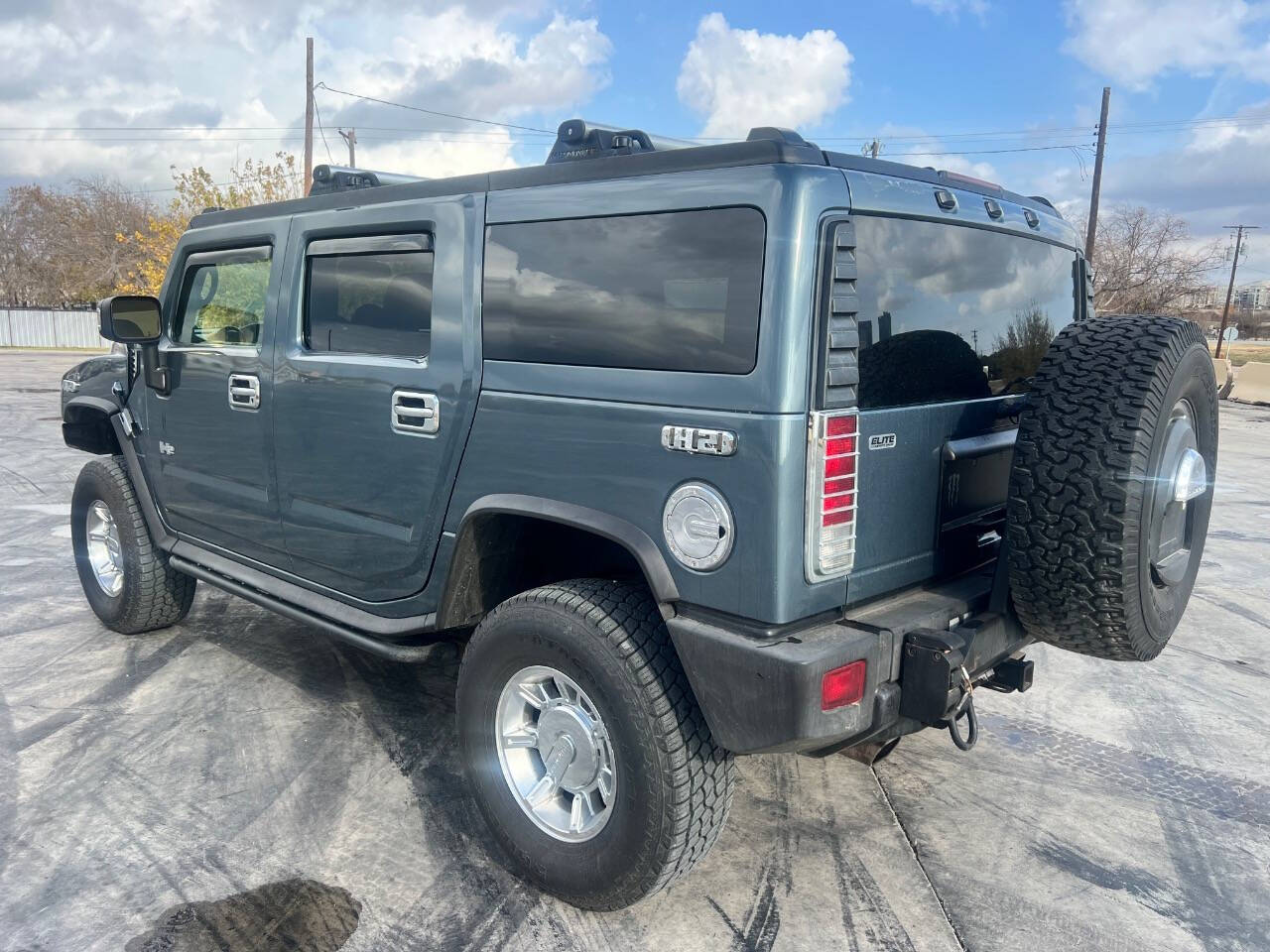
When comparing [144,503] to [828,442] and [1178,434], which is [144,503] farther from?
[1178,434]

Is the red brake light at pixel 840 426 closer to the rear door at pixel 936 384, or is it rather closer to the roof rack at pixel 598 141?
the rear door at pixel 936 384

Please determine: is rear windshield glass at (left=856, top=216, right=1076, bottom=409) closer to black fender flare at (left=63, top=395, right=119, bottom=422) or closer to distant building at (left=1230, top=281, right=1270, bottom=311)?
black fender flare at (left=63, top=395, right=119, bottom=422)

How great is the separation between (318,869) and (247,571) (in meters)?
1.50

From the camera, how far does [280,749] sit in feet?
12.1

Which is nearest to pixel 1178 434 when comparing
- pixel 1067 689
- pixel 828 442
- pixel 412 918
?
pixel 828 442

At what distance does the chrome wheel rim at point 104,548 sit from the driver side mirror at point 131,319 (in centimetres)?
108

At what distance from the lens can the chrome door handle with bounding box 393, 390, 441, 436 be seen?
117 inches

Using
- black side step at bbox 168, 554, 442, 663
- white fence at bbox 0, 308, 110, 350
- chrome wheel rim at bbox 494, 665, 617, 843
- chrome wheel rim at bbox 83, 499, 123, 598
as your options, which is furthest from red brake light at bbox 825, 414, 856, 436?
white fence at bbox 0, 308, 110, 350

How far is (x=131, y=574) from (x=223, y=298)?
160cm

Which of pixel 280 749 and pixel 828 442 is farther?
pixel 280 749

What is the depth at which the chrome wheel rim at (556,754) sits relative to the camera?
8.66ft

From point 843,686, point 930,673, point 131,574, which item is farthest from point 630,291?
point 131,574

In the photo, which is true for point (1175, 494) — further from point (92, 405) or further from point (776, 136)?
point (92, 405)

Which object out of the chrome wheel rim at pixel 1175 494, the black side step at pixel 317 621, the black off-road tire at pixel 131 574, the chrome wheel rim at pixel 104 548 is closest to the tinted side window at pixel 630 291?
the black side step at pixel 317 621
